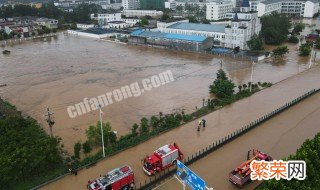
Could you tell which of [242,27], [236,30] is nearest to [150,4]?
[236,30]

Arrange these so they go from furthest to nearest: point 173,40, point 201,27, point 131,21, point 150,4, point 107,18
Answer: point 150,4, point 107,18, point 131,21, point 201,27, point 173,40

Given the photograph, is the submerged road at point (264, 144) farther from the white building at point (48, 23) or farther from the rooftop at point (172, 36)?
the white building at point (48, 23)

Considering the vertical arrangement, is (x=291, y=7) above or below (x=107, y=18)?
above

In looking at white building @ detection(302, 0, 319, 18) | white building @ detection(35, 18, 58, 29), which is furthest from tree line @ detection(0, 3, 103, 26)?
white building @ detection(302, 0, 319, 18)

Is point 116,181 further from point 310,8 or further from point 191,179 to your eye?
point 310,8

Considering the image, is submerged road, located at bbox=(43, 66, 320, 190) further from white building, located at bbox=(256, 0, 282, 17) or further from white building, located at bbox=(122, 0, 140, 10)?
white building, located at bbox=(122, 0, 140, 10)

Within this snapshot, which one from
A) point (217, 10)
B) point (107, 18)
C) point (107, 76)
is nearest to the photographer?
point (107, 76)
